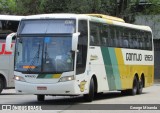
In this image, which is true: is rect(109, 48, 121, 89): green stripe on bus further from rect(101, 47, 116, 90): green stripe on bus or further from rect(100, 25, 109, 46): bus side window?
rect(100, 25, 109, 46): bus side window

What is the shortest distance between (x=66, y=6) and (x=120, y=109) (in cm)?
2548

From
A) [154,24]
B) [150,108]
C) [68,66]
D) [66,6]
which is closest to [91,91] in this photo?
[68,66]

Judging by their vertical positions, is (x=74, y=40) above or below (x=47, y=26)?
below

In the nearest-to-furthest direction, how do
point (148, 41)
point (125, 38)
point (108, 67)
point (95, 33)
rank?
point (95, 33)
point (108, 67)
point (125, 38)
point (148, 41)

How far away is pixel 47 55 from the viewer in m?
17.6

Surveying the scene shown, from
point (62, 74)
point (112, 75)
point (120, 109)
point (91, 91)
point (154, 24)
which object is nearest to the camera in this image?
point (120, 109)

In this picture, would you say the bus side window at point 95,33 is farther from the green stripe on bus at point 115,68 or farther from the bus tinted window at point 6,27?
the bus tinted window at point 6,27

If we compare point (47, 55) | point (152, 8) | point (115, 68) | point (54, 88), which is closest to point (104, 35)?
point (115, 68)

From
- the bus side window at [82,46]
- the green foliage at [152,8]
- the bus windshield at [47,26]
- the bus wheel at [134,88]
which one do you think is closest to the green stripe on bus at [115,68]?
the bus wheel at [134,88]

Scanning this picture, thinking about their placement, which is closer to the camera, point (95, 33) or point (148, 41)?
point (95, 33)

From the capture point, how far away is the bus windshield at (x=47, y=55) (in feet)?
57.4

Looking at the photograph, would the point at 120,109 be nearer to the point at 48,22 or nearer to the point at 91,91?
the point at 91,91

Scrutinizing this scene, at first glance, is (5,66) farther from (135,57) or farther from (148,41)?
(148,41)

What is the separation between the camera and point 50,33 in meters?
17.9
